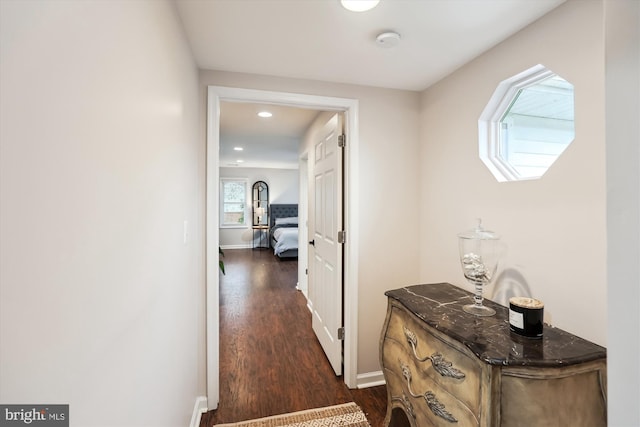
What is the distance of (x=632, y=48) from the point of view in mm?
503

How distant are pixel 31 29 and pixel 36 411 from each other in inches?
23.5

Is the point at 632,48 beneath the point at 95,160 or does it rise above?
above

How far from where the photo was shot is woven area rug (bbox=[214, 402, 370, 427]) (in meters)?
1.79

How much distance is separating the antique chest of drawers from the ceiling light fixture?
4.75 feet

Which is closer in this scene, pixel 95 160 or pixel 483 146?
pixel 95 160

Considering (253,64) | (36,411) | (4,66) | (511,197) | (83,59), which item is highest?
Answer: (253,64)

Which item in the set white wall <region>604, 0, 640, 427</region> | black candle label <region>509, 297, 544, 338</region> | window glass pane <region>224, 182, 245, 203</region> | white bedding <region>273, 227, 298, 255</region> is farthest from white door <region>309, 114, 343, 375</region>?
window glass pane <region>224, 182, 245, 203</region>

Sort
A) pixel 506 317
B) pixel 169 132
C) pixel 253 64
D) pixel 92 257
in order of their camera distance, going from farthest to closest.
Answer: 1. pixel 253 64
2. pixel 506 317
3. pixel 169 132
4. pixel 92 257


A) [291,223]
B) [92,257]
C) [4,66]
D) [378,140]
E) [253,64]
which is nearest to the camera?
[4,66]

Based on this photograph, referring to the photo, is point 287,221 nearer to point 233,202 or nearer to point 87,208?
point 233,202

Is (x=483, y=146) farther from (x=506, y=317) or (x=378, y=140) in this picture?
(x=506, y=317)

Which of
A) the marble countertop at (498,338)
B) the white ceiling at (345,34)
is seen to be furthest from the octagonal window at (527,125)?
the marble countertop at (498,338)

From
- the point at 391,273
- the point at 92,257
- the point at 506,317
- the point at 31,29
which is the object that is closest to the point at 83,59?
the point at 31,29

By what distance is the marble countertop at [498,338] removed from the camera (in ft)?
3.29
